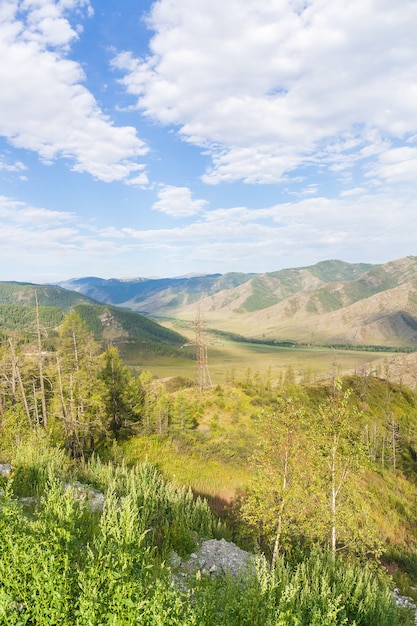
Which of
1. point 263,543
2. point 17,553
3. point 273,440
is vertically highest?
point 17,553

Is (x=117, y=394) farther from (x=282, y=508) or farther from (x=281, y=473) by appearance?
(x=282, y=508)

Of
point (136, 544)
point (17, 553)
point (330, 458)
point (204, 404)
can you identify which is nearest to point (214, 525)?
point (330, 458)

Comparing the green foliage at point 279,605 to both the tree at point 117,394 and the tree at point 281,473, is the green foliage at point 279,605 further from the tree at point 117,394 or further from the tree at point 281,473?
the tree at point 117,394

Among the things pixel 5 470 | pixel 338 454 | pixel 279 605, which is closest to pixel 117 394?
pixel 5 470

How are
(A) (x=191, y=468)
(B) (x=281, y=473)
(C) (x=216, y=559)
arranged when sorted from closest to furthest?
(C) (x=216, y=559), (B) (x=281, y=473), (A) (x=191, y=468)

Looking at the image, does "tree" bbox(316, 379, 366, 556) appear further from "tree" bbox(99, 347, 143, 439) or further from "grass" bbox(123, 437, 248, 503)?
"tree" bbox(99, 347, 143, 439)

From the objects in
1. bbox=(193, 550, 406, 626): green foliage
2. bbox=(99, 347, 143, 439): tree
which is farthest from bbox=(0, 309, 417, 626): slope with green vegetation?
bbox=(99, 347, 143, 439): tree

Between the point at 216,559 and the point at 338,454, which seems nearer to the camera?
the point at 216,559

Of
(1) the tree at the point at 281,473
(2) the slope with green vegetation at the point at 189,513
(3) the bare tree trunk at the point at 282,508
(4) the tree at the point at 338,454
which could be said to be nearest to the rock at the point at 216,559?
(2) the slope with green vegetation at the point at 189,513

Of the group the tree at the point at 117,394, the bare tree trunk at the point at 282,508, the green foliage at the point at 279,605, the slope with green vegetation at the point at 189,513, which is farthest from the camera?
the tree at the point at 117,394

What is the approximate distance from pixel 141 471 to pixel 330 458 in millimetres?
11917

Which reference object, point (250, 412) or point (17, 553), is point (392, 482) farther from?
point (17, 553)

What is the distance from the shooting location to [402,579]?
79.5ft

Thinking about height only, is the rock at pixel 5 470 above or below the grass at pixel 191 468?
above
